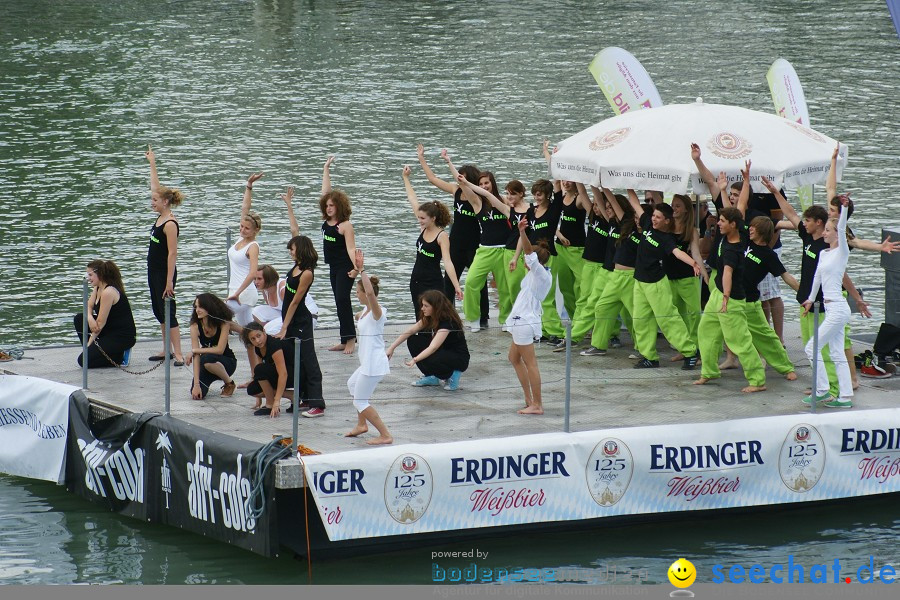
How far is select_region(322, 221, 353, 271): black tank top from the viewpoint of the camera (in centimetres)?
1417

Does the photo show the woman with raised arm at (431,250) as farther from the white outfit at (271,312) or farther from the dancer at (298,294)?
the dancer at (298,294)

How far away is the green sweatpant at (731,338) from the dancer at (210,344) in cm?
435

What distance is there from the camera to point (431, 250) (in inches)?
552

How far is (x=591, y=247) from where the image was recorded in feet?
47.7

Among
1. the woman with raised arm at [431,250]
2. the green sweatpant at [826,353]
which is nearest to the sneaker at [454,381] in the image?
the woman with raised arm at [431,250]

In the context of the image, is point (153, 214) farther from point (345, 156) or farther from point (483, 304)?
point (483, 304)

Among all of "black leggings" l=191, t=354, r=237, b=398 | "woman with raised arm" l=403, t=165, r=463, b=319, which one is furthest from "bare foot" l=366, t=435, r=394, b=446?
"woman with raised arm" l=403, t=165, r=463, b=319

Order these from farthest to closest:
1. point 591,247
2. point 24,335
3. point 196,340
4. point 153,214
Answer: point 153,214
point 24,335
point 591,247
point 196,340

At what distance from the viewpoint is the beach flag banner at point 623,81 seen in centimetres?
1619

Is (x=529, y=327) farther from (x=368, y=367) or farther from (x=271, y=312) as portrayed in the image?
(x=271, y=312)

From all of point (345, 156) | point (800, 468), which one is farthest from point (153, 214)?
point (800, 468)

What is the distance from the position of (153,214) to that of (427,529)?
557 inches

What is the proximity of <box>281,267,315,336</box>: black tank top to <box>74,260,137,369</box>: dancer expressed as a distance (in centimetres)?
178

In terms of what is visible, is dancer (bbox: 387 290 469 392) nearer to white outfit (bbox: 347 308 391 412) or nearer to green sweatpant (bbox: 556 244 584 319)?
white outfit (bbox: 347 308 391 412)
